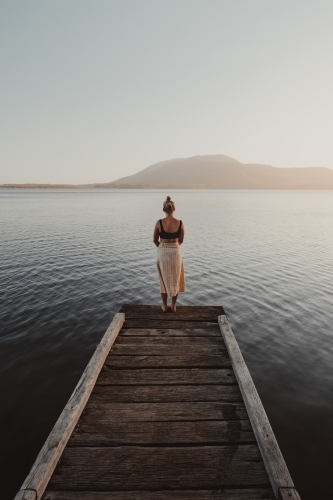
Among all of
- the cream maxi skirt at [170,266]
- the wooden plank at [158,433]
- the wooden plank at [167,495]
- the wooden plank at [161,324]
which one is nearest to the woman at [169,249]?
the cream maxi skirt at [170,266]

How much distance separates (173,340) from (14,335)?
6.15 meters

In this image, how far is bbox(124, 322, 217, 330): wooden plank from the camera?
7.29m

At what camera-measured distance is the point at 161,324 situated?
7391 mm

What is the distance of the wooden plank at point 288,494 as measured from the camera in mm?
2943

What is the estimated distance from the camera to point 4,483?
4836 mm

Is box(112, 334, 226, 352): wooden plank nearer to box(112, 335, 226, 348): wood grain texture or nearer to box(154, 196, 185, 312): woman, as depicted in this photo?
box(112, 335, 226, 348): wood grain texture

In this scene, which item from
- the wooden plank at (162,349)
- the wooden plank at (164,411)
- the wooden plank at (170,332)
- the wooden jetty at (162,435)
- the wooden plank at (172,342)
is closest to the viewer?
the wooden jetty at (162,435)

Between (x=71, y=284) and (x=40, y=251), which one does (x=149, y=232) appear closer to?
(x=40, y=251)

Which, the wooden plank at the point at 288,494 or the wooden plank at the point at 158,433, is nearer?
the wooden plank at the point at 288,494

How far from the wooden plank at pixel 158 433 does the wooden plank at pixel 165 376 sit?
94cm

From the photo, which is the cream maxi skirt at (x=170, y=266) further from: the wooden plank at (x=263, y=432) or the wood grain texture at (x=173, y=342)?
the wooden plank at (x=263, y=432)

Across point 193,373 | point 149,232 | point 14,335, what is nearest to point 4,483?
point 193,373

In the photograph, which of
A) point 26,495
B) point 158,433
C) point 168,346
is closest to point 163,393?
point 158,433

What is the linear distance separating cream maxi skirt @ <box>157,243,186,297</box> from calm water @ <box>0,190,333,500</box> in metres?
3.39
